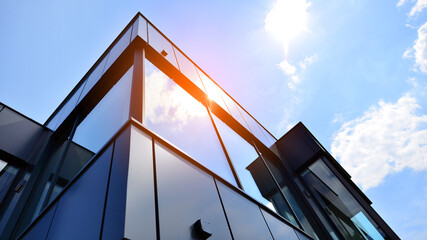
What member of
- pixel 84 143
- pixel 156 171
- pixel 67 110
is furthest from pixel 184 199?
pixel 67 110

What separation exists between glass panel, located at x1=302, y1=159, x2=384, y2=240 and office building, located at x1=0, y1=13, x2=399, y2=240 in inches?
1.5

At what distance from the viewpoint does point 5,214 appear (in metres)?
4.83

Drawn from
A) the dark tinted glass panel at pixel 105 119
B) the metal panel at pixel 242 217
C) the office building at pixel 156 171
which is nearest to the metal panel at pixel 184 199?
the office building at pixel 156 171

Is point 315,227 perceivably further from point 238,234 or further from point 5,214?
point 5,214

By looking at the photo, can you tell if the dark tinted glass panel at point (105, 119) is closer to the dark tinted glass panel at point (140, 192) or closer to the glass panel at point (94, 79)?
the glass panel at point (94, 79)

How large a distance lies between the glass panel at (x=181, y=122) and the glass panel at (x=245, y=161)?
459 mm

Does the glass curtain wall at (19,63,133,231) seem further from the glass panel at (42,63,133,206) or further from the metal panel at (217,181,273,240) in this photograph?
the metal panel at (217,181,273,240)

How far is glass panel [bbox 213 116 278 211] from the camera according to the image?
488 centimetres

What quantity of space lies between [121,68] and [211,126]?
262 centimetres

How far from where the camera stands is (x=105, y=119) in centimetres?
429

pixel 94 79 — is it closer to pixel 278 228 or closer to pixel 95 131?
pixel 95 131

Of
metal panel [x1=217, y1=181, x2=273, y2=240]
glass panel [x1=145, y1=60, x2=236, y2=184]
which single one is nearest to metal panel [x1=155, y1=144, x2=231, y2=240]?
metal panel [x1=217, y1=181, x2=273, y2=240]

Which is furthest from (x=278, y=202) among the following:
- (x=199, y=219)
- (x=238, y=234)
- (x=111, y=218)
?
(x=111, y=218)

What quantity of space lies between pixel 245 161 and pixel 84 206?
438 centimetres
